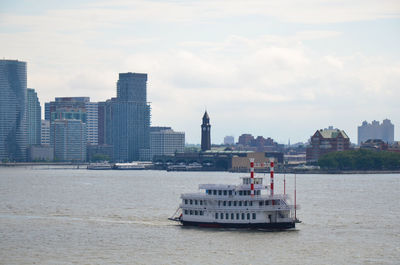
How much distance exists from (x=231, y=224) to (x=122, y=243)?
576 inches

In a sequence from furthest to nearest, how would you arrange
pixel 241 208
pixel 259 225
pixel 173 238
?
pixel 241 208 → pixel 259 225 → pixel 173 238

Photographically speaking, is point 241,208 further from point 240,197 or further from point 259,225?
point 259,225

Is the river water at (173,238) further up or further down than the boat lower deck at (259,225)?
further down

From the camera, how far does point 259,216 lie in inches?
3939

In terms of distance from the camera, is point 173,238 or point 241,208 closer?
point 173,238

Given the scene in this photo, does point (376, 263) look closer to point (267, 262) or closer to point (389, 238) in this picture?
point (267, 262)

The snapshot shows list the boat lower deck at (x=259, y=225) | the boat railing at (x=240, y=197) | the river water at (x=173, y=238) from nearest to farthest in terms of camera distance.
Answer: the river water at (x=173, y=238), the boat railing at (x=240, y=197), the boat lower deck at (x=259, y=225)

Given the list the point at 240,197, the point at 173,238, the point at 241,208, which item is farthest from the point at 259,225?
the point at 173,238

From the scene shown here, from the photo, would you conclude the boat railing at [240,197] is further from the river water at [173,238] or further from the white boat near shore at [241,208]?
the river water at [173,238]

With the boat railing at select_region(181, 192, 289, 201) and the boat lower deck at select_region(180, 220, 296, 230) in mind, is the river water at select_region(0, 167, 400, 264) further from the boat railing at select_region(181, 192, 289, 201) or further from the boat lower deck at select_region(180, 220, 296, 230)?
the boat railing at select_region(181, 192, 289, 201)

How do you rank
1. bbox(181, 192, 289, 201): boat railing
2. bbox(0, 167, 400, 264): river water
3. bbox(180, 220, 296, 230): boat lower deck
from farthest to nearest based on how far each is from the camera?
bbox(180, 220, 296, 230): boat lower deck, bbox(181, 192, 289, 201): boat railing, bbox(0, 167, 400, 264): river water

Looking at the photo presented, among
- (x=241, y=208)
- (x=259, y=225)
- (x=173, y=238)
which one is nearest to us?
(x=173, y=238)

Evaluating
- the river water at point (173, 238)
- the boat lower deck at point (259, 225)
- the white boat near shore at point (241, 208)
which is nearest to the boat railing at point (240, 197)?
the white boat near shore at point (241, 208)

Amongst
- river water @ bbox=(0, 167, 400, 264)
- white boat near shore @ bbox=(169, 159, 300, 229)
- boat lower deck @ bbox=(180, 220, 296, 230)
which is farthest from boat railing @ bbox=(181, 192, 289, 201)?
river water @ bbox=(0, 167, 400, 264)
